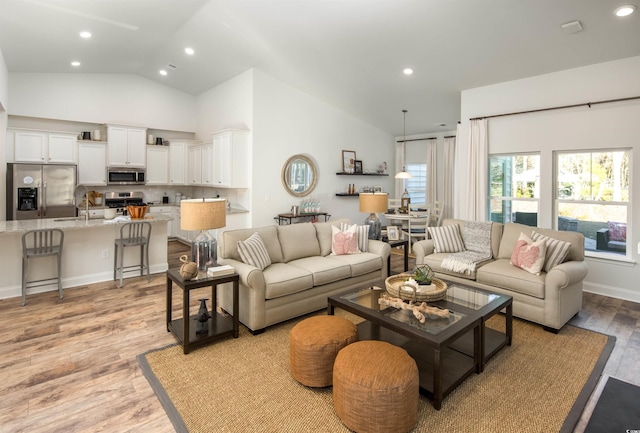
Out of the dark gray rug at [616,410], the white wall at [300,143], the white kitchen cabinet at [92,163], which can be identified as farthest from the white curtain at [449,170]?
the white kitchen cabinet at [92,163]

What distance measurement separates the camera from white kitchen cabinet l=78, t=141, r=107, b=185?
23.2 feet

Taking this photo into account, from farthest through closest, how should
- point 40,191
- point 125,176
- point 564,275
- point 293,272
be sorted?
point 125,176 → point 40,191 → point 293,272 → point 564,275

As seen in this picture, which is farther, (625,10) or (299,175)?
(299,175)

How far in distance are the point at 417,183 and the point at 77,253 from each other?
7.32 meters

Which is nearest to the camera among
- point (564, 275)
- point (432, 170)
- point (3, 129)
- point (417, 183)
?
point (564, 275)

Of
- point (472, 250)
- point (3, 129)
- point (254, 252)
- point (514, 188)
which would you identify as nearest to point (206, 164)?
point (3, 129)

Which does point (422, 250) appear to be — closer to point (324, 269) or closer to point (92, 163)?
point (324, 269)

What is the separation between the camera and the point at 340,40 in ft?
15.9

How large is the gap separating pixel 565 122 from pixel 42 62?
27.7 feet

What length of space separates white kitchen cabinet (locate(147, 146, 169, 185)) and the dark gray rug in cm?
830

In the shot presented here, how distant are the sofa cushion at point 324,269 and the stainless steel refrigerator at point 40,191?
525 centimetres

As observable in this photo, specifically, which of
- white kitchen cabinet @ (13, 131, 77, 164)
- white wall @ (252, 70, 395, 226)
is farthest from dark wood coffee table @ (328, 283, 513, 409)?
white kitchen cabinet @ (13, 131, 77, 164)

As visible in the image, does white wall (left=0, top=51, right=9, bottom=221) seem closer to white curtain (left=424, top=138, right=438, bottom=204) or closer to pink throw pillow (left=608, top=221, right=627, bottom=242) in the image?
white curtain (left=424, top=138, right=438, bottom=204)

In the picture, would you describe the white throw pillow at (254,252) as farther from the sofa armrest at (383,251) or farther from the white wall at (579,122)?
the white wall at (579,122)
